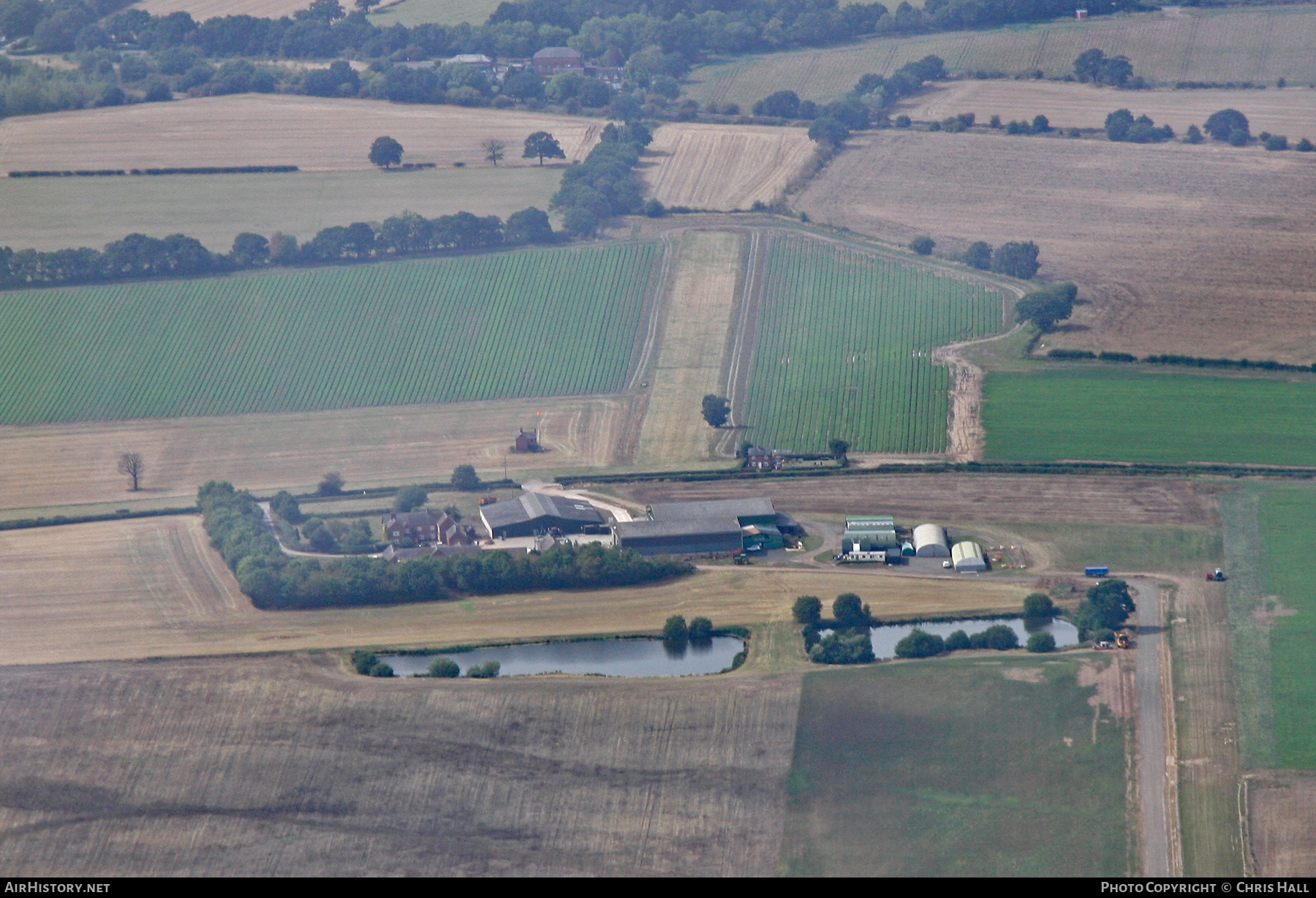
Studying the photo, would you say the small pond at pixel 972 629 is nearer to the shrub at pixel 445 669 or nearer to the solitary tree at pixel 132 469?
the shrub at pixel 445 669

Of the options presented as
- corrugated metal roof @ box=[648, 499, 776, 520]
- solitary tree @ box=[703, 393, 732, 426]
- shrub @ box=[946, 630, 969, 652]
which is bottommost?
shrub @ box=[946, 630, 969, 652]

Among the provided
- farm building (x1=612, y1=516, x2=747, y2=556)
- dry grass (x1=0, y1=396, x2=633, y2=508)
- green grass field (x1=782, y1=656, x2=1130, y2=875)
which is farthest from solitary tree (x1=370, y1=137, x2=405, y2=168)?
green grass field (x1=782, y1=656, x2=1130, y2=875)

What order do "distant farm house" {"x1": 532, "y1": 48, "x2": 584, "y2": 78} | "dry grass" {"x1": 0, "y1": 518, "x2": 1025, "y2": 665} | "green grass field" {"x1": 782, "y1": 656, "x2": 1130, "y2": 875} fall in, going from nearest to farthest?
"green grass field" {"x1": 782, "y1": 656, "x2": 1130, "y2": 875} < "dry grass" {"x1": 0, "y1": 518, "x2": 1025, "y2": 665} < "distant farm house" {"x1": 532, "y1": 48, "x2": 584, "y2": 78}

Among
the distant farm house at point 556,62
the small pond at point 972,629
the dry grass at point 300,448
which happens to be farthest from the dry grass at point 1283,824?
the distant farm house at point 556,62

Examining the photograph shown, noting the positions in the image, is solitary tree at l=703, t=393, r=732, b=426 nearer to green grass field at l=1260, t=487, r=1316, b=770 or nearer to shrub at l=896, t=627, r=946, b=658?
shrub at l=896, t=627, r=946, b=658

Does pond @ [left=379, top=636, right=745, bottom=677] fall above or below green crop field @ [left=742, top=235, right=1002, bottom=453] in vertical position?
below

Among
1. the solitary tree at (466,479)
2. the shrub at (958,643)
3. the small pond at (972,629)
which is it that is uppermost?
the solitary tree at (466,479)

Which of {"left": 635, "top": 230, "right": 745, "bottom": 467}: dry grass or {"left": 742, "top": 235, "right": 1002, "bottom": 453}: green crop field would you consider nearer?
{"left": 742, "top": 235, "right": 1002, "bottom": 453}: green crop field

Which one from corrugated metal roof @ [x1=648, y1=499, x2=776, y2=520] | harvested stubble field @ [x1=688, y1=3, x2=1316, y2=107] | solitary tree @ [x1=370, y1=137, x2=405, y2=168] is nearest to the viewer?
corrugated metal roof @ [x1=648, y1=499, x2=776, y2=520]
